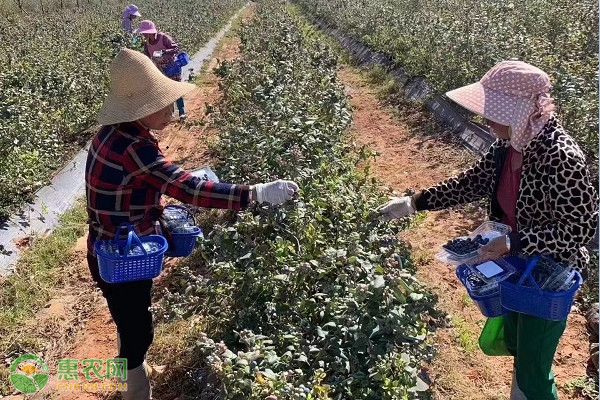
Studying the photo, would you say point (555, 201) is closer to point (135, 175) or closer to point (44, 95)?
point (135, 175)

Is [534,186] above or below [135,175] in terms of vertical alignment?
above

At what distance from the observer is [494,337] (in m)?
2.71

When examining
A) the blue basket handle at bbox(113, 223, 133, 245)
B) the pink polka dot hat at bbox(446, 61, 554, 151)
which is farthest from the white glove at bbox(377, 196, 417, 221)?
the blue basket handle at bbox(113, 223, 133, 245)

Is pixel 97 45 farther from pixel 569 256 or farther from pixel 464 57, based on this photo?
pixel 569 256

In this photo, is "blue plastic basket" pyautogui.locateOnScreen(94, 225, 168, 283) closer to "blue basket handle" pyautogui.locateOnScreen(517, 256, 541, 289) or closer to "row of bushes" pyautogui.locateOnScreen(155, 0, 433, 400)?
"row of bushes" pyautogui.locateOnScreen(155, 0, 433, 400)

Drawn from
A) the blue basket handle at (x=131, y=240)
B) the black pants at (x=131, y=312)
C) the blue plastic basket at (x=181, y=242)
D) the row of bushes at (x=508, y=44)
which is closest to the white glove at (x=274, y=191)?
the blue plastic basket at (x=181, y=242)

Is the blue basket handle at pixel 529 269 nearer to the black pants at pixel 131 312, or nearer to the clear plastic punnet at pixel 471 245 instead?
the clear plastic punnet at pixel 471 245

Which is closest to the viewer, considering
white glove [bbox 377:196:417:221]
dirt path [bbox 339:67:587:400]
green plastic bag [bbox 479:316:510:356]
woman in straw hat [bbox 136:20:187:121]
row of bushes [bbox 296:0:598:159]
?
green plastic bag [bbox 479:316:510:356]

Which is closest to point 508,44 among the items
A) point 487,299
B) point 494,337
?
point 494,337

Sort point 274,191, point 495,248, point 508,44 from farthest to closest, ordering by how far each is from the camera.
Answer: point 508,44 → point 274,191 → point 495,248

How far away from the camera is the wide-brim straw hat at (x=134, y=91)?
7.79 ft

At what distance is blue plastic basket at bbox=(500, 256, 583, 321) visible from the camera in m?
2.12

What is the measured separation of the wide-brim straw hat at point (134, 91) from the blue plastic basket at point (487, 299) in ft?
4.65

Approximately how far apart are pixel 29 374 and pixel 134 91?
6.52 feet
